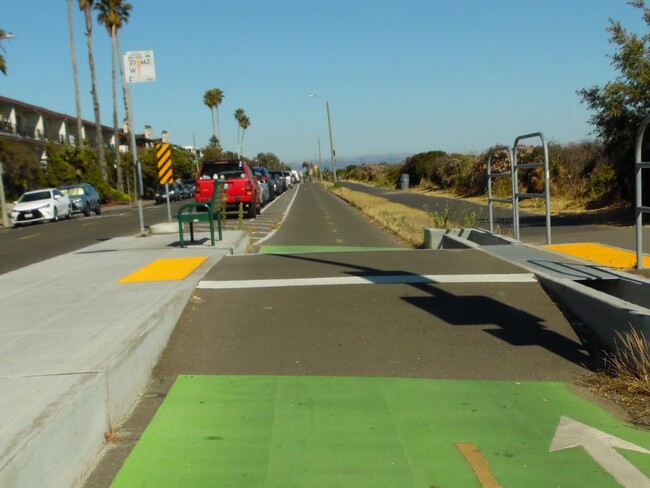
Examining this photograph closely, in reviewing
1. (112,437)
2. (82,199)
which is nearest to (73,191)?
(82,199)

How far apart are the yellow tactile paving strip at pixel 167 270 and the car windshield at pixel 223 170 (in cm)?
1559

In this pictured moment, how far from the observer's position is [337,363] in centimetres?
650

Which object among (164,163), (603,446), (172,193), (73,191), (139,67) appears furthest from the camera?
(172,193)

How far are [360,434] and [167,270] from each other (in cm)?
618

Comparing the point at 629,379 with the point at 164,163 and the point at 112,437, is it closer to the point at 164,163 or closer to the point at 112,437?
the point at 112,437

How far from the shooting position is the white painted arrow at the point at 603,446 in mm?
4301

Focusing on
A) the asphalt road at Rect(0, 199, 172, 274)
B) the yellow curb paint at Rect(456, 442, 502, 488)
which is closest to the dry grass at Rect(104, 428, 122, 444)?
the yellow curb paint at Rect(456, 442, 502, 488)

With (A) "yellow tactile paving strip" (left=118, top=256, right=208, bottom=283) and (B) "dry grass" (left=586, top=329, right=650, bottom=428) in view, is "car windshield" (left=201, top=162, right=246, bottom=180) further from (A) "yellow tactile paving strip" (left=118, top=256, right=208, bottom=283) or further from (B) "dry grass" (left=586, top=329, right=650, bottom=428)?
(B) "dry grass" (left=586, top=329, right=650, bottom=428)

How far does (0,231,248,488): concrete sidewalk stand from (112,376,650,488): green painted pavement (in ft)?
1.05

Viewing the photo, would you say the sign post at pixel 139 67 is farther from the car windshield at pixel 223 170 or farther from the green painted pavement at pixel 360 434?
the green painted pavement at pixel 360 434

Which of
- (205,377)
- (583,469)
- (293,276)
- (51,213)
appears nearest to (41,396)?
(205,377)

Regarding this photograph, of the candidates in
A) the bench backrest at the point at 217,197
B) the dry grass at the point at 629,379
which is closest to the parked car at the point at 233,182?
the bench backrest at the point at 217,197

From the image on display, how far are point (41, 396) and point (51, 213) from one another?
30.9m

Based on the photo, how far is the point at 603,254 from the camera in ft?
36.0
